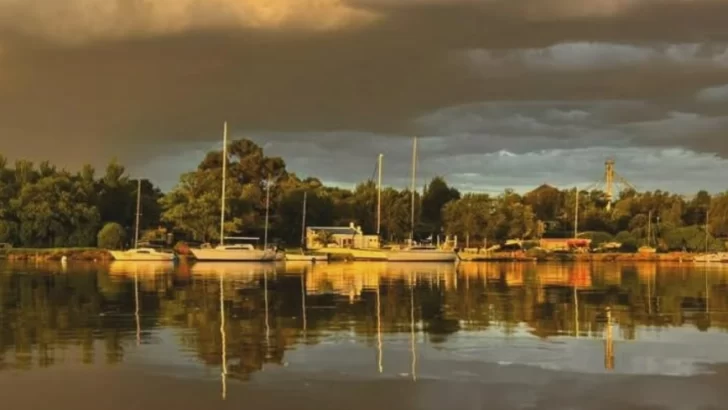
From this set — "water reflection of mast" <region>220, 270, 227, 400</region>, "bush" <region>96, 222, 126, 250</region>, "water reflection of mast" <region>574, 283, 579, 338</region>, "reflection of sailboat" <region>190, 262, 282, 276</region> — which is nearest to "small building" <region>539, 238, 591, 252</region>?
"reflection of sailboat" <region>190, 262, 282, 276</region>

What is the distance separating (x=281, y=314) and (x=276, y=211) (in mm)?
97755

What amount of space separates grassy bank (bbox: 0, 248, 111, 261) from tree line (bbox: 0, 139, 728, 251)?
20.7 ft

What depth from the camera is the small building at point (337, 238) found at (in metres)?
118

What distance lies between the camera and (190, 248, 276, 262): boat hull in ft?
307

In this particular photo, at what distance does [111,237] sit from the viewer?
112125 millimetres

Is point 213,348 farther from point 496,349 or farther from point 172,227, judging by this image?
point 172,227

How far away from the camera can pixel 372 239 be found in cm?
11781

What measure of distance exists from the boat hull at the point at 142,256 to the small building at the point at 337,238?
2631 cm

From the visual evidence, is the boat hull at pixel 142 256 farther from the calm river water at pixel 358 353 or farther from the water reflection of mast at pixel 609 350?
the water reflection of mast at pixel 609 350

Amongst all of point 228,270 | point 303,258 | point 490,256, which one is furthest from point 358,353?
point 490,256

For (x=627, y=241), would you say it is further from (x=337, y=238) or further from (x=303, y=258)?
(x=303, y=258)

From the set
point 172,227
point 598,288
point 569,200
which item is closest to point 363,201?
point 172,227

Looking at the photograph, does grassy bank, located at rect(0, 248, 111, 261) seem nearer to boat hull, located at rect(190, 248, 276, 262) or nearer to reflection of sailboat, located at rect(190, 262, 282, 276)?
boat hull, located at rect(190, 248, 276, 262)

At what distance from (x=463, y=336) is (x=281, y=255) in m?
76.7
